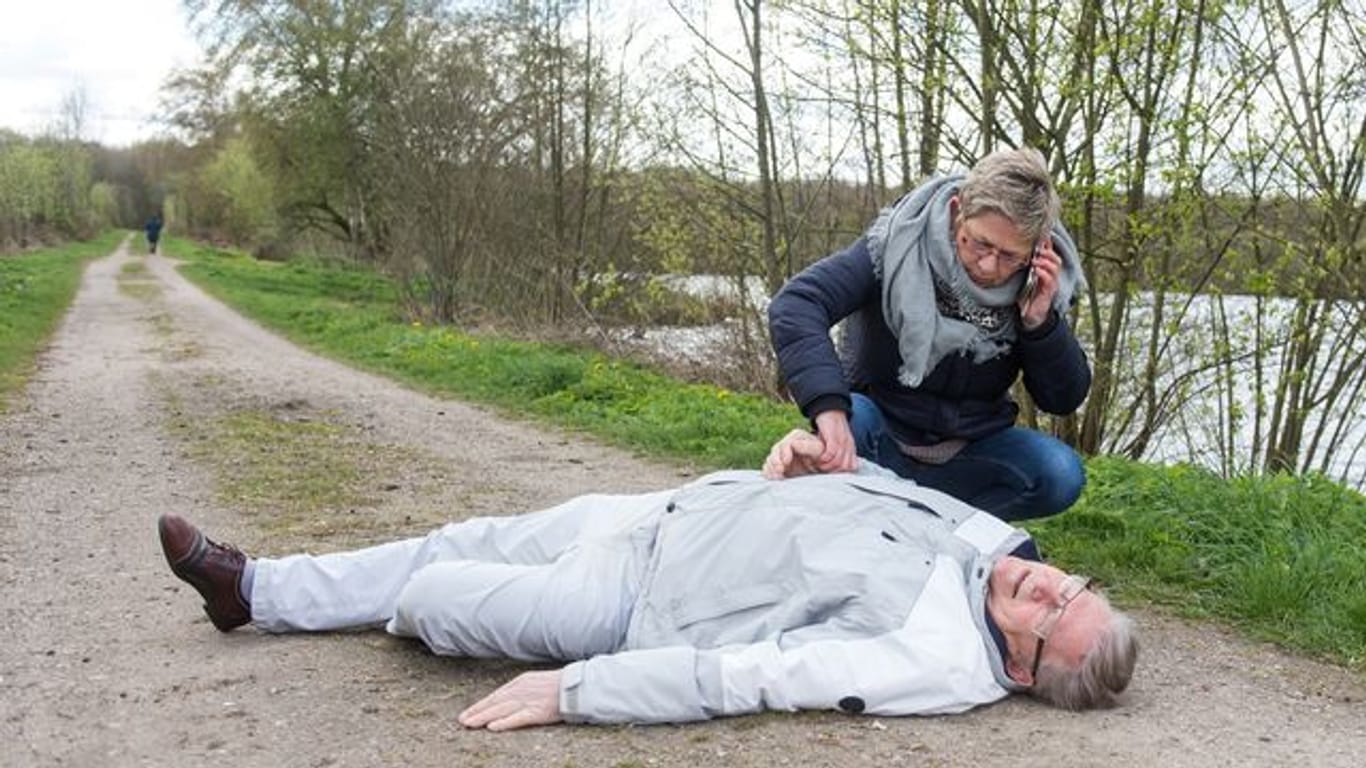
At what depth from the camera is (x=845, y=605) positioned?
10.5ft

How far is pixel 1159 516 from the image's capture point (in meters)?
5.53

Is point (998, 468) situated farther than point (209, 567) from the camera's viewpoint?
Yes

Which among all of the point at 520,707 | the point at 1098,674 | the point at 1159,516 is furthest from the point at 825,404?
the point at 1159,516

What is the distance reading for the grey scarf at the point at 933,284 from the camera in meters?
3.80

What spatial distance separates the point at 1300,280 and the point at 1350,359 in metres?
0.99

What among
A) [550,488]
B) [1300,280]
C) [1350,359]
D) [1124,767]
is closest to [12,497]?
[550,488]

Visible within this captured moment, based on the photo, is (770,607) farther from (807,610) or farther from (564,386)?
(564,386)

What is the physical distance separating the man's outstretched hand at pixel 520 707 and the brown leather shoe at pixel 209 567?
39.4 inches

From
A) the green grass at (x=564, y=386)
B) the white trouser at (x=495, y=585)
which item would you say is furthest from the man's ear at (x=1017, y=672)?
the green grass at (x=564, y=386)

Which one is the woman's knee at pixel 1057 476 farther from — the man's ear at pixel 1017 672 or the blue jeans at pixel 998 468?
the man's ear at pixel 1017 672

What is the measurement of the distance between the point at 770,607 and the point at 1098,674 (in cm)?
87

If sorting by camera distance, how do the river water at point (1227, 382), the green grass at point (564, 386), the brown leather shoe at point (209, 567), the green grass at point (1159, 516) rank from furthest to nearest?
1. the river water at point (1227, 382)
2. the green grass at point (564, 386)
3. the green grass at point (1159, 516)
4. the brown leather shoe at point (209, 567)

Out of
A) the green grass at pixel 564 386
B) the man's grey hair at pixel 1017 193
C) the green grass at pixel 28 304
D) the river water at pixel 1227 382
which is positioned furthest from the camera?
the green grass at pixel 28 304

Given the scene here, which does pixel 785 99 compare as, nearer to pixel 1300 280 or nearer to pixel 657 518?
pixel 1300 280
